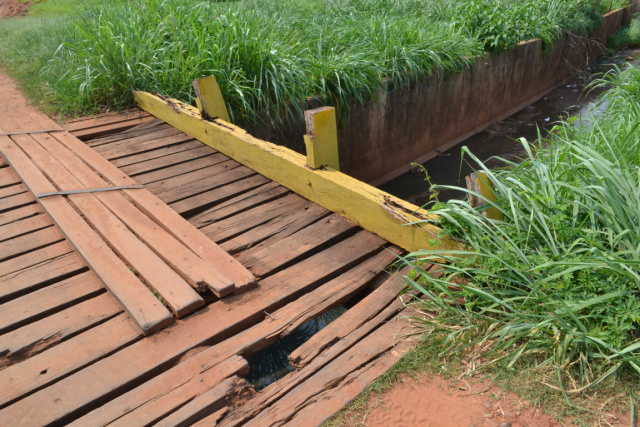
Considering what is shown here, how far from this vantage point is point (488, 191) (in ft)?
8.23

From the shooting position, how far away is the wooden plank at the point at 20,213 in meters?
3.13

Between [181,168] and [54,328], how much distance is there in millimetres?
1848

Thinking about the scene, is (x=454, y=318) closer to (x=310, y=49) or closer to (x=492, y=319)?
(x=492, y=319)

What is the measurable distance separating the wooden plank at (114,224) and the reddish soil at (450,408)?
103 cm

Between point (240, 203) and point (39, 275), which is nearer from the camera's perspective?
point (39, 275)

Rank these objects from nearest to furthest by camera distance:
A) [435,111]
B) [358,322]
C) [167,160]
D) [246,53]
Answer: [358,322] < [167,160] < [246,53] < [435,111]

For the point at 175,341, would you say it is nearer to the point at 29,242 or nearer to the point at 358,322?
the point at 358,322

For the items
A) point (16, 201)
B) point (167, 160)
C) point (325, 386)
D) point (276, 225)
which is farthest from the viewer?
point (167, 160)

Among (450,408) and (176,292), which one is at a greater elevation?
(176,292)

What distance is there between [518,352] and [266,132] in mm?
3683

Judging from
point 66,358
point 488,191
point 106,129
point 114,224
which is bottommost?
point 66,358

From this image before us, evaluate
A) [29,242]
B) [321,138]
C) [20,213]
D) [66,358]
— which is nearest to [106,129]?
[20,213]

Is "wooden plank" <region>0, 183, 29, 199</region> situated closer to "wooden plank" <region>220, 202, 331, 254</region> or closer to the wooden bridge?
the wooden bridge

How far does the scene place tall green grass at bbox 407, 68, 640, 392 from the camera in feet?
6.22
